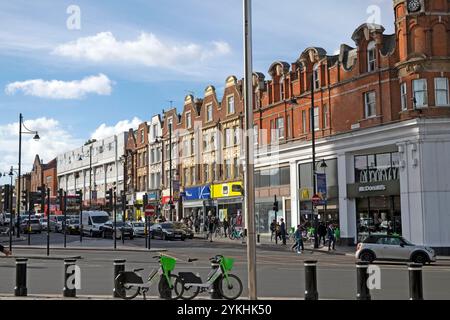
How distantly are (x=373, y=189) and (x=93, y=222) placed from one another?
25.7 m

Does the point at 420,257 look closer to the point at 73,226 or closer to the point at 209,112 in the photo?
the point at 73,226

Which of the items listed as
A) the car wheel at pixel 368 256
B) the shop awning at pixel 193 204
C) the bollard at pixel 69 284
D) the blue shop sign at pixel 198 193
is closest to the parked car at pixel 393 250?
the car wheel at pixel 368 256

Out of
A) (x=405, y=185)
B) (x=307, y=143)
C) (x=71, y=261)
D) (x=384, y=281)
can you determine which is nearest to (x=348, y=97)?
(x=307, y=143)

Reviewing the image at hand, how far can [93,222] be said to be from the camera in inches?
2149

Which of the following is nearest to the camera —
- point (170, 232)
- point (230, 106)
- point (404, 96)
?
point (404, 96)

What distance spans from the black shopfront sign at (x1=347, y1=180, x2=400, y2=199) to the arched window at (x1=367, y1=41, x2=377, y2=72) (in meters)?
7.56

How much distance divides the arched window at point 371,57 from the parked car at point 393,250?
49.8ft

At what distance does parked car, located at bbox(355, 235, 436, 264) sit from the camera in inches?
1120

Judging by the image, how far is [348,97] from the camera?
42938mm

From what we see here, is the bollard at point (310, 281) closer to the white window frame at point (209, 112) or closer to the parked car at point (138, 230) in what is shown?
the parked car at point (138, 230)

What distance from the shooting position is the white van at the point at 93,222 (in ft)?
178

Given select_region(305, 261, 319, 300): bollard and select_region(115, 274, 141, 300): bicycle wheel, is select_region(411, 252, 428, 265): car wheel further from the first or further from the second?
select_region(115, 274, 141, 300): bicycle wheel

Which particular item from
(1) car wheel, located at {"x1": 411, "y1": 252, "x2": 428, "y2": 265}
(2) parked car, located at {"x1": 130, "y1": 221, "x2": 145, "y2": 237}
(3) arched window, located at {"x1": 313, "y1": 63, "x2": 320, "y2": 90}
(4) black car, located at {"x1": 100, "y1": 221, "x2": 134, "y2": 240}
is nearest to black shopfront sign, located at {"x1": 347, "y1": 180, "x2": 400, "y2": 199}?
(3) arched window, located at {"x1": 313, "y1": 63, "x2": 320, "y2": 90}

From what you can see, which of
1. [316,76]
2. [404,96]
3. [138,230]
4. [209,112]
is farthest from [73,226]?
[404,96]
